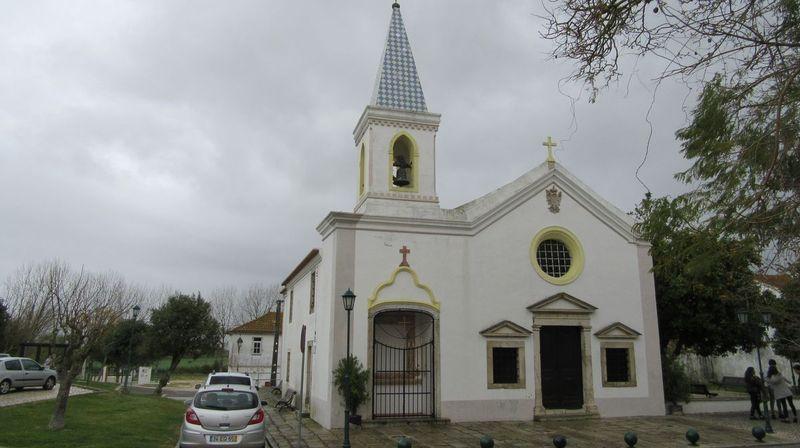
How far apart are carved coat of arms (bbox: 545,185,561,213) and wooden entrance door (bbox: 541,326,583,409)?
350 centimetres

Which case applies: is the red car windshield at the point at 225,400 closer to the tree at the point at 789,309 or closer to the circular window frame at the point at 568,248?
the circular window frame at the point at 568,248

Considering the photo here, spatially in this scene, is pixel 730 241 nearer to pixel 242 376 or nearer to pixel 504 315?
pixel 504 315

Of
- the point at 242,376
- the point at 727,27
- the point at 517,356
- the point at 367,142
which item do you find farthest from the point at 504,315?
the point at 727,27

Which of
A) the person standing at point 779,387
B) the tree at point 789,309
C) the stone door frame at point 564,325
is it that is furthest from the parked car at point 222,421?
the person standing at point 779,387

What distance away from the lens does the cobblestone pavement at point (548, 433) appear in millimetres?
11984

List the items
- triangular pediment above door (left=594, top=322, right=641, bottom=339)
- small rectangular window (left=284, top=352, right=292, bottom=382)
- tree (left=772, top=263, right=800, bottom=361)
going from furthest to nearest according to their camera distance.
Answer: small rectangular window (left=284, top=352, right=292, bottom=382) → triangular pediment above door (left=594, top=322, right=641, bottom=339) → tree (left=772, top=263, right=800, bottom=361)

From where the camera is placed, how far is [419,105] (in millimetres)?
16766

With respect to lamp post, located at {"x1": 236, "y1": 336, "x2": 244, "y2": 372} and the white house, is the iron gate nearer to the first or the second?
lamp post, located at {"x1": 236, "y1": 336, "x2": 244, "y2": 372}

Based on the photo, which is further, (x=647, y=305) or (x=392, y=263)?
(x=647, y=305)

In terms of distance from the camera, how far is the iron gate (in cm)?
1456

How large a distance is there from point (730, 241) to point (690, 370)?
26.9m

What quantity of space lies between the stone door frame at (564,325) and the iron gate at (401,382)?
295cm

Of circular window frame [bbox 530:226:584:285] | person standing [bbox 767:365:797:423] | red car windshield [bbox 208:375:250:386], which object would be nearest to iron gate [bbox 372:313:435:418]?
red car windshield [bbox 208:375:250:386]

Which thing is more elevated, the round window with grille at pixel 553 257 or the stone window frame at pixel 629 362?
the round window with grille at pixel 553 257
